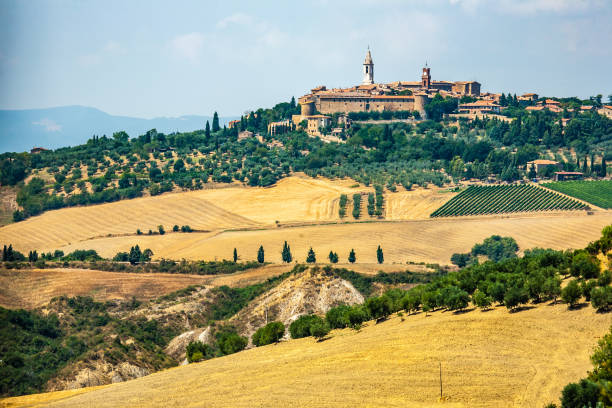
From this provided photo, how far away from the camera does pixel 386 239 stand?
96.0m

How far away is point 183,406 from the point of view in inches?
1561

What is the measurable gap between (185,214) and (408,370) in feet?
249

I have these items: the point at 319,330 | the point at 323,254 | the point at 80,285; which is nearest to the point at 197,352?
the point at 319,330

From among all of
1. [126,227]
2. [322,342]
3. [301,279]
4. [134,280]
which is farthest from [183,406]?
[126,227]

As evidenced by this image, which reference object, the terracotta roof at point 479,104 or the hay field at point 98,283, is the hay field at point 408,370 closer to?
the hay field at point 98,283

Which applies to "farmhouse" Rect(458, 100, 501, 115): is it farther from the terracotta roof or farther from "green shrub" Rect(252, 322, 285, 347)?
"green shrub" Rect(252, 322, 285, 347)

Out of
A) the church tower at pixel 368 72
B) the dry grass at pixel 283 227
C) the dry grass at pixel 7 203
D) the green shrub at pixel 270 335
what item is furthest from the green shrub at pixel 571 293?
the church tower at pixel 368 72

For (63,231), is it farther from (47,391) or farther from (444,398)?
(444,398)

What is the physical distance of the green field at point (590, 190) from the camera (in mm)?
106562

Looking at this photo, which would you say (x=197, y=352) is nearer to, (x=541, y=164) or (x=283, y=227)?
(x=283, y=227)

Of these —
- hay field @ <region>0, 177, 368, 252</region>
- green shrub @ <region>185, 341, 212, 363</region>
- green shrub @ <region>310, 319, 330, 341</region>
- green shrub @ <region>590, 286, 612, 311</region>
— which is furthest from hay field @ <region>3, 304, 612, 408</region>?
hay field @ <region>0, 177, 368, 252</region>

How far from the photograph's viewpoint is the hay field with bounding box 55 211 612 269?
303ft

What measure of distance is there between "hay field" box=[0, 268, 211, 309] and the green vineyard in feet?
130

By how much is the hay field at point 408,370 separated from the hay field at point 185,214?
60561 millimetres
